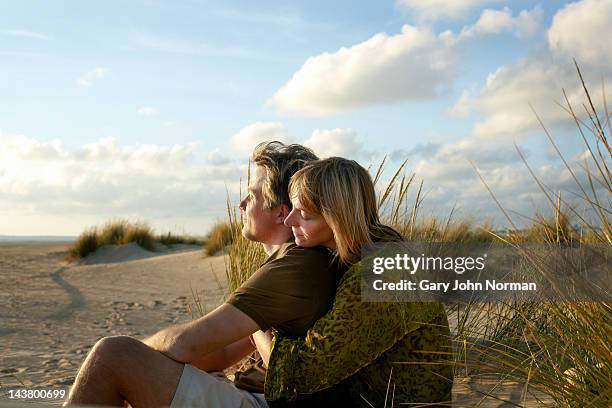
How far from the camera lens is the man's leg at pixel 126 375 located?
2.21m

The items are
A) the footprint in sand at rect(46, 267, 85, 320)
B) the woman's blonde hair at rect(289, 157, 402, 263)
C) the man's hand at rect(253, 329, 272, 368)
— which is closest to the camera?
the woman's blonde hair at rect(289, 157, 402, 263)

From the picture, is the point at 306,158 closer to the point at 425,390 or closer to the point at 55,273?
the point at 425,390

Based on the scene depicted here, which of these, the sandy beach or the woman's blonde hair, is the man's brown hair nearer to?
the woman's blonde hair

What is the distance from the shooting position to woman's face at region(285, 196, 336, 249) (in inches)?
92.6

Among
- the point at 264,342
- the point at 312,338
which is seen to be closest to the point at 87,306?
the point at 264,342

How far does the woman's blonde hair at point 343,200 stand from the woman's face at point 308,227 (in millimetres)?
22

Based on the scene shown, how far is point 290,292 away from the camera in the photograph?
2.22 m

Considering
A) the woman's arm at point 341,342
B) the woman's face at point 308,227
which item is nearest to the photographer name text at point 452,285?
the woman's arm at point 341,342

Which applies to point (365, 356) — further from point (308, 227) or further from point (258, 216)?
point (258, 216)

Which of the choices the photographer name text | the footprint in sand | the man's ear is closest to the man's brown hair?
the man's ear

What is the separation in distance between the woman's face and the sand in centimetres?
79

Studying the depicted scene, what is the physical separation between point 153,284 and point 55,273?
8.41 feet

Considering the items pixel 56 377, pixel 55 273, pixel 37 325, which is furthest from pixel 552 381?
pixel 55 273

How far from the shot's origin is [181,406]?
222cm
